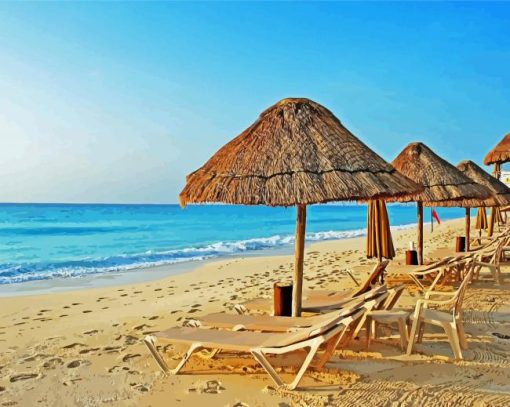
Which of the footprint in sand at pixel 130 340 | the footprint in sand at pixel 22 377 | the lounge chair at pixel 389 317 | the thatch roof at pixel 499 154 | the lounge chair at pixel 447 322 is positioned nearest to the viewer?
the footprint in sand at pixel 22 377

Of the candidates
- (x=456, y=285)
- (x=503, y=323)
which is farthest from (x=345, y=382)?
(x=456, y=285)

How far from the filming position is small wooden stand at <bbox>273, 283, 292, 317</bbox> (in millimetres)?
4836

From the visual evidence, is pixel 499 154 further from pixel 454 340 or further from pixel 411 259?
pixel 454 340

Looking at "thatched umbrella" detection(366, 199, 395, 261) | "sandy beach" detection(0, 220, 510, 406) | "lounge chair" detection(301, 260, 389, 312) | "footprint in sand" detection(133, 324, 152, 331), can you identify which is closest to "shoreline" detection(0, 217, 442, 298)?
"sandy beach" detection(0, 220, 510, 406)

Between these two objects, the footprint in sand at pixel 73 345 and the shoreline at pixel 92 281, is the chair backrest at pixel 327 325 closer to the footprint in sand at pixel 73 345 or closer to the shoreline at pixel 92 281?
the footprint in sand at pixel 73 345

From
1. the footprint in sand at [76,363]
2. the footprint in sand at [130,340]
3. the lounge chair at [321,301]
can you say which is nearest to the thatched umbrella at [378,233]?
the lounge chair at [321,301]

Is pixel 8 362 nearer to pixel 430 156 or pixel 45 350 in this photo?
pixel 45 350

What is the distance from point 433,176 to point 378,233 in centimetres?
159

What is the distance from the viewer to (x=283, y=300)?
4840 mm

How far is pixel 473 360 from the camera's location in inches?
174

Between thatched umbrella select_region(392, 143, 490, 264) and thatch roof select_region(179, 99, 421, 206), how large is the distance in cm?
327

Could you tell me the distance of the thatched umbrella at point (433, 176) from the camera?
808 centimetres

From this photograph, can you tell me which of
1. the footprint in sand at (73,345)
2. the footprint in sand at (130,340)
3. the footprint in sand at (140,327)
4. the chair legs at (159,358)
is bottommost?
the footprint in sand at (73,345)

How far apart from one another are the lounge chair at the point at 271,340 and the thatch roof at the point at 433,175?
4.63 metres
